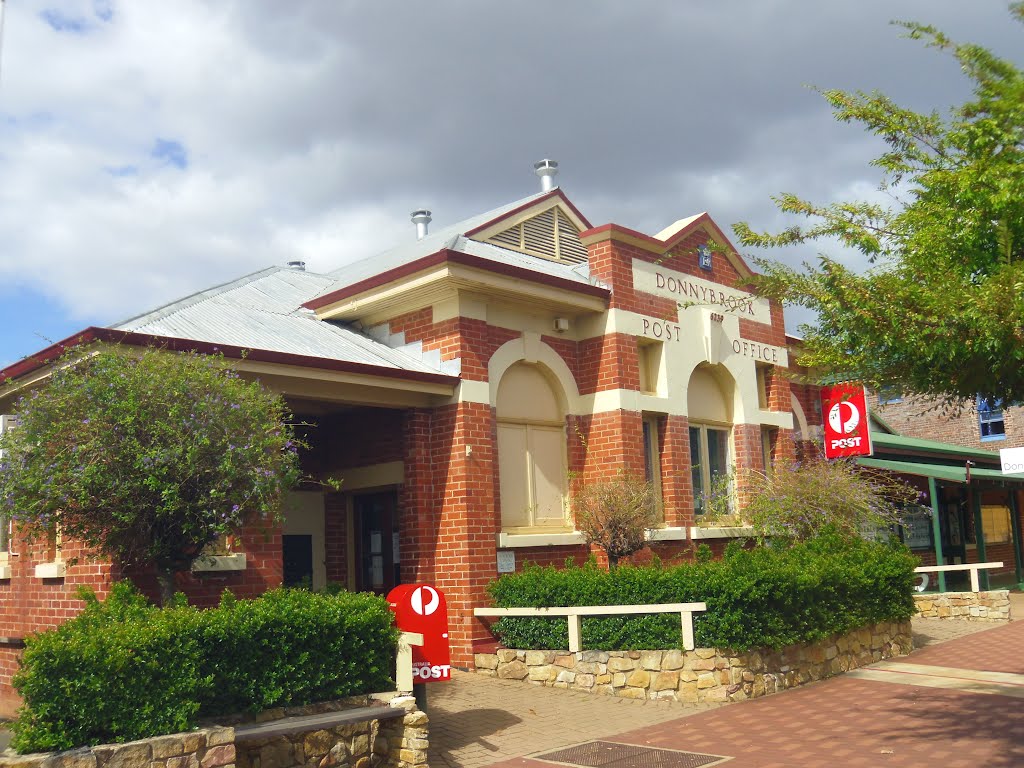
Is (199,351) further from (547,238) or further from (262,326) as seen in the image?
(547,238)

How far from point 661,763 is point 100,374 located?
18.2 ft

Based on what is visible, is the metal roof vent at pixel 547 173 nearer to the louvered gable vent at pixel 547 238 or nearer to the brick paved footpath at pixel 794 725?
the louvered gable vent at pixel 547 238

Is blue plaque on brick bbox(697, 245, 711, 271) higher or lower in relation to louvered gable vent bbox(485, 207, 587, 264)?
lower

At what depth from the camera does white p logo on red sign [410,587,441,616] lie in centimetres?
848

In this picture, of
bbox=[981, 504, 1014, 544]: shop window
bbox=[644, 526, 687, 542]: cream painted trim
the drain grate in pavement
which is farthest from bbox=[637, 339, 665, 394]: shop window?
bbox=[981, 504, 1014, 544]: shop window

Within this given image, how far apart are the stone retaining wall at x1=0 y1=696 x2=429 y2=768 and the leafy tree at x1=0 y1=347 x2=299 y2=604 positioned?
1.84 metres

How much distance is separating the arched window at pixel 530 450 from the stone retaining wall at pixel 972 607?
24.7 feet

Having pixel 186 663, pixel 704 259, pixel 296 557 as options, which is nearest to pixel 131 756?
pixel 186 663

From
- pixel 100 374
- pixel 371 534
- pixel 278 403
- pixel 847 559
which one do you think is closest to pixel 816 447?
Answer: pixel 847 559

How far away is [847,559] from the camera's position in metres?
Result: 12.8

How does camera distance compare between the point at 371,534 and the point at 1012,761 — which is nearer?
the point at 1012,761

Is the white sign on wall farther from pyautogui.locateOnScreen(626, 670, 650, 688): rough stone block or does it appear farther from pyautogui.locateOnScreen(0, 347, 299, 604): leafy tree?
pyautogui.locateOnScreen(0, 347, 299, 604): leafy tree

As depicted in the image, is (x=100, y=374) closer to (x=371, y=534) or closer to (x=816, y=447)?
(x=371, y=534)

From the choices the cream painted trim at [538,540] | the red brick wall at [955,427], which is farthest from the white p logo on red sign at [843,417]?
the red brick wall at [955,427]
